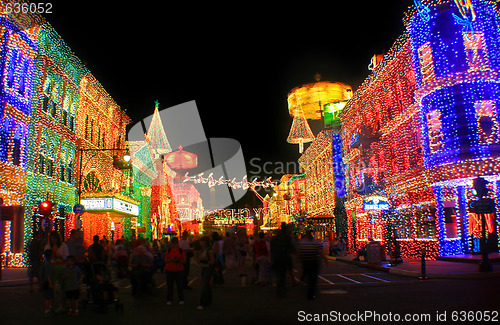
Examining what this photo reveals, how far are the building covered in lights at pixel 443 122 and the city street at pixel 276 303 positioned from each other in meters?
9.88

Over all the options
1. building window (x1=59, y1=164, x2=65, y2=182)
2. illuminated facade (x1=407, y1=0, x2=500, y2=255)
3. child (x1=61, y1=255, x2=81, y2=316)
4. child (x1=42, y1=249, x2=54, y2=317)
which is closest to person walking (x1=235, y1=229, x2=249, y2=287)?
child (x1=61, y1=255, x2=81, y2=316)

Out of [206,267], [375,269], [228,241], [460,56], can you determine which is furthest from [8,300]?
[460,56]

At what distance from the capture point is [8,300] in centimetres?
1222

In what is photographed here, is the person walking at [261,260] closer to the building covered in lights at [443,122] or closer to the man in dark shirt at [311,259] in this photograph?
the man in dark shirt at [311,259]

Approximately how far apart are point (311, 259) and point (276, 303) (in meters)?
1.66

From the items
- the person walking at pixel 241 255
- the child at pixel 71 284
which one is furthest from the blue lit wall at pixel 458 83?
the child at pixel 71 284

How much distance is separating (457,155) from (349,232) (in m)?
19.3

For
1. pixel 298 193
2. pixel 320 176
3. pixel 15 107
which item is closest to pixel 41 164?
pixel 15 107

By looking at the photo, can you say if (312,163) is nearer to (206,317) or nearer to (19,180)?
(19,180)

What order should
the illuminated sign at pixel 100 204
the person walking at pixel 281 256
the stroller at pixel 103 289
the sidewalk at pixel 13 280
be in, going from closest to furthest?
the stroller at pixel 103 289 < the person walking at pixel 281 256 < the sidewalk at pixel 13 280 < the illuminated sign at pixel 100 204

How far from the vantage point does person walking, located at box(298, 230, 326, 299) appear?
11500mm

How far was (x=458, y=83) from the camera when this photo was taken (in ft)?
77.2

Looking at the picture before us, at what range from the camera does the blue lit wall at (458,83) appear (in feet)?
75.8

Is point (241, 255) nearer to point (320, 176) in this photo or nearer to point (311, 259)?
point (311, 259)
